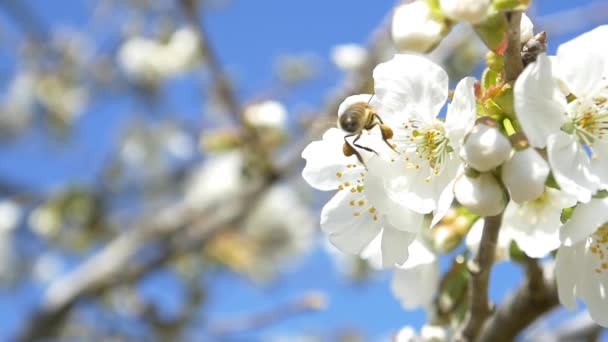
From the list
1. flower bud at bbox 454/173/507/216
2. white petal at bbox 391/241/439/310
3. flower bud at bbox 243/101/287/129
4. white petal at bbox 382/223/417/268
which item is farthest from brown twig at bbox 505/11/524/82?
flower bud at bbox 243/101/287/129

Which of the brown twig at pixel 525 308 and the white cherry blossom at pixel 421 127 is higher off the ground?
the white cherry blossom at pixel 421 127

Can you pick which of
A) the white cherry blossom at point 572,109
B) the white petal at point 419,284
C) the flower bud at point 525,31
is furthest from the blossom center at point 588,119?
the white petal at point 419,284

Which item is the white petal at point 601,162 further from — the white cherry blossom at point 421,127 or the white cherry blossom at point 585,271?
the white cherry blossom at point 421,127

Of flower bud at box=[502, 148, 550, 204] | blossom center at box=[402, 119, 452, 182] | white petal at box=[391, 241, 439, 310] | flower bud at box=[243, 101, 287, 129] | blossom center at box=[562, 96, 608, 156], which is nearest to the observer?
flower bud at box=[502, 148, 550, 204]

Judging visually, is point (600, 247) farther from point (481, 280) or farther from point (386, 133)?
point (386, 133)

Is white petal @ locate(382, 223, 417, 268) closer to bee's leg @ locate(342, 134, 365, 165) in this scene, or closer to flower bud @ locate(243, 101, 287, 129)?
bee's leg @ locate(342, 134, 365, 165)

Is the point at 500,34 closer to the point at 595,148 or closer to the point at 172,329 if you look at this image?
the point at 595,148

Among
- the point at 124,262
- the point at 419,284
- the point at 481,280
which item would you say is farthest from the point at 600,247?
the point at 124,262
